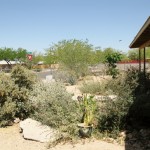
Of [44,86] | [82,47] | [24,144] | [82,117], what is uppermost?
[82,47]

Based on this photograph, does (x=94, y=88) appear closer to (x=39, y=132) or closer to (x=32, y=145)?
(x=39, y=132)

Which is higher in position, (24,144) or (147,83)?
(147,83)

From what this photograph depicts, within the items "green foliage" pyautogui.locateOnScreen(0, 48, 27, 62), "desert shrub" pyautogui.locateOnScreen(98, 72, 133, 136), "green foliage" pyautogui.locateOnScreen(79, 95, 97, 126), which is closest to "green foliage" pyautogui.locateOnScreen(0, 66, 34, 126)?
"green foliage" pyautogui.locateOnScreen(79, 95, 97, 126)

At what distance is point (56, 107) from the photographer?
10219 mm

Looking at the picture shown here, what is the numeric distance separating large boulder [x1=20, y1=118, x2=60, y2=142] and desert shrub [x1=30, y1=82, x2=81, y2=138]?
238 mm

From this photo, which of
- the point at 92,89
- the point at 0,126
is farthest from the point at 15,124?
the point at 92,89

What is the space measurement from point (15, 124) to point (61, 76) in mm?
16215

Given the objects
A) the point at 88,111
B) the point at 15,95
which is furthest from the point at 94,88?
the point at 88,111

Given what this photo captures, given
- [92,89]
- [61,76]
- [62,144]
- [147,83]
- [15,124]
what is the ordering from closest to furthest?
[62,144], [15,124], [147,83], [92,89], [61,76]

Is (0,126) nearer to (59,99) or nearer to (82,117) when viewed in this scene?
(59,99)

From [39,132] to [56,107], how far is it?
1.00m

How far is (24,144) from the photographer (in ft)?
30.4

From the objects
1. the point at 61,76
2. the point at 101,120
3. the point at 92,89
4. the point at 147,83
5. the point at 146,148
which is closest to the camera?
the point at 146,148

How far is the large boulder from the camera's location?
9.34m
